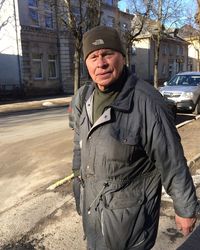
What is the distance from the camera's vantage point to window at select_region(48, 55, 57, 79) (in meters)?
32.0

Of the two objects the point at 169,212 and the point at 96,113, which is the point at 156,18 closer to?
the point at 169,212

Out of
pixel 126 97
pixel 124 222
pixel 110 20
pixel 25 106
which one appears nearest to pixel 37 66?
pixel 25 106

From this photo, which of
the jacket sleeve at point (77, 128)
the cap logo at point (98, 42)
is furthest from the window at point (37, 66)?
the cap logo at point (98, 42)

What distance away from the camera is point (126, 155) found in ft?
6.83

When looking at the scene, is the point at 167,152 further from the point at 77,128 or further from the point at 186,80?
the point at 186,80

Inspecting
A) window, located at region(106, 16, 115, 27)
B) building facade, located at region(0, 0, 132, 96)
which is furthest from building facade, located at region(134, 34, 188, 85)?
building facade, located at region(0, 0, 132, 96)

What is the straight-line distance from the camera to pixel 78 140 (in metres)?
2.66

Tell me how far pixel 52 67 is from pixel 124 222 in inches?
1229

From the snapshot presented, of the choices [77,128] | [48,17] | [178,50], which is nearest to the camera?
[77,128]

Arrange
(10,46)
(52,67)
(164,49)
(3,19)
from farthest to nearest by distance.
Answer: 1. (164,49)
2. (52,67)
3. (10,46)
4. (3,19)

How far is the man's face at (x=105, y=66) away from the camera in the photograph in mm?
2162

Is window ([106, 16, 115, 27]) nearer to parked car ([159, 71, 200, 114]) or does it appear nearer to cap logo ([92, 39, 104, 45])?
parked car ([159, 71, 200, 114])

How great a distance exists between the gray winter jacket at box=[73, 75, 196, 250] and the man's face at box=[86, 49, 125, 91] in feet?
0.32

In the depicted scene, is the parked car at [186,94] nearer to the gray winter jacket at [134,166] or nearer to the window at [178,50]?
the gray winter jacket at [134,166]
